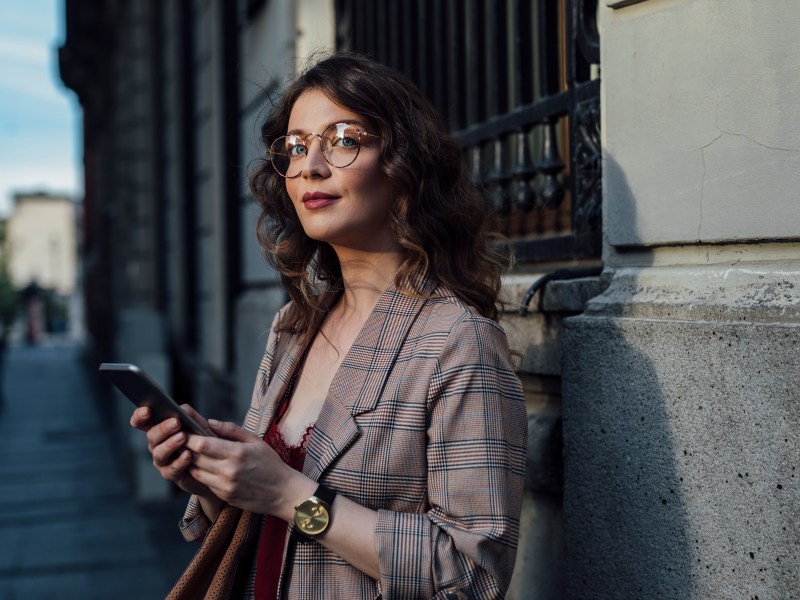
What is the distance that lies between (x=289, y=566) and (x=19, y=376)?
25.3 meters

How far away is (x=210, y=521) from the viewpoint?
217 cm

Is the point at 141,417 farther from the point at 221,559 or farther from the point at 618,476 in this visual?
the point at 618,476

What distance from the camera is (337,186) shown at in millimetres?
2008

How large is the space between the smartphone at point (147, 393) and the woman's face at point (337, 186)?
50 centimetres

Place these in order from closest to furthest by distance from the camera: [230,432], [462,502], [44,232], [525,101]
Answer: [462,502]
[230,432]
[525,101]
[44,232]

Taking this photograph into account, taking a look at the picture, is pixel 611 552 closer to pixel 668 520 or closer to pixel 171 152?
pixel 668 520

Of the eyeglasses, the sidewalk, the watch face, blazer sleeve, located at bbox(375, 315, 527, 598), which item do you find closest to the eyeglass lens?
the eyeglasses

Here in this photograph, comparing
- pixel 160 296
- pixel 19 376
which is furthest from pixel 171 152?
pixel 19 376

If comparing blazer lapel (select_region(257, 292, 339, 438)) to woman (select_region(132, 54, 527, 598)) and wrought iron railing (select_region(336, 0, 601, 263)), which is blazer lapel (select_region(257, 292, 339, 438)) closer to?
woman (select_region(132, 54, 527, 598))

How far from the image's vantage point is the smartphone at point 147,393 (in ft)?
5.68

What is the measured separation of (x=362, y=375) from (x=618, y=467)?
2.24 ft

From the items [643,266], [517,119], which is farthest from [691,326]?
[517,119]

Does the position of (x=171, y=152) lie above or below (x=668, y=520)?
above

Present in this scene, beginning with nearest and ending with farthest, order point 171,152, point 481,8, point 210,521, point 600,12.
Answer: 1. point 210,521
2. point 600,12
3. point 481,8
4. point 171,152
